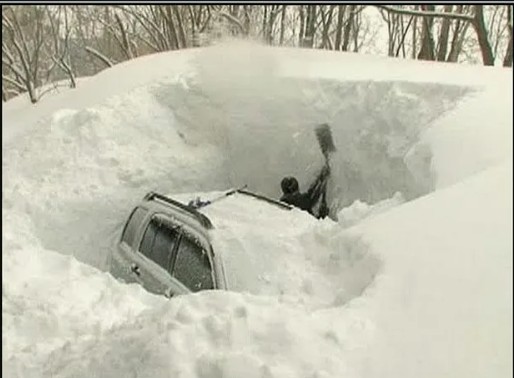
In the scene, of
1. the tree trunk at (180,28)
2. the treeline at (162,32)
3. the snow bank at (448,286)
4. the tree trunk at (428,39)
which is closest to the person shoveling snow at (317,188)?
the snow bank at (448,286)

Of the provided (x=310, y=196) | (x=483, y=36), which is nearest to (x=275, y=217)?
(x=310, y=196)

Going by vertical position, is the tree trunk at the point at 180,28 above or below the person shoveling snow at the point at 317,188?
below

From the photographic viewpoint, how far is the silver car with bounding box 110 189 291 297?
233 inches

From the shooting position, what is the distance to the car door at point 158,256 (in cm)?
634

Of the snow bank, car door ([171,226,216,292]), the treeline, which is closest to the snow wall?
the snow bank

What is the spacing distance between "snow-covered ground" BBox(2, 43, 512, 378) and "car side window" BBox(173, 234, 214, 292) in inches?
9.6

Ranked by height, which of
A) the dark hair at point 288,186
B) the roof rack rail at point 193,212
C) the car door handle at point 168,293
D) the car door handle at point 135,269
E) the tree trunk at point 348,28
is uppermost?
the roof rack rail at point 193,212

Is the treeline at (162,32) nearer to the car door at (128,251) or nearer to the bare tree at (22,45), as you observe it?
the bare tree at (22,45)

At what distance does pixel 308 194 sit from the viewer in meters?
9.34

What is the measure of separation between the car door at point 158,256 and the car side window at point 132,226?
0.20m

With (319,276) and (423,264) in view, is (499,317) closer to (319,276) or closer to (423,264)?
(423,264)

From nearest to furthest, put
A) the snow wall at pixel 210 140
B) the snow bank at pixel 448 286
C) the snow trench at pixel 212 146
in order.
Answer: the snow bank at pixel 448 286 → the snow trench at pixel 212 146 → the snow wall at pixel 210 140

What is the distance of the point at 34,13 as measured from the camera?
18.6m

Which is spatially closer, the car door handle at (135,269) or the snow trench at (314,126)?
the car door handle at (135,269)
